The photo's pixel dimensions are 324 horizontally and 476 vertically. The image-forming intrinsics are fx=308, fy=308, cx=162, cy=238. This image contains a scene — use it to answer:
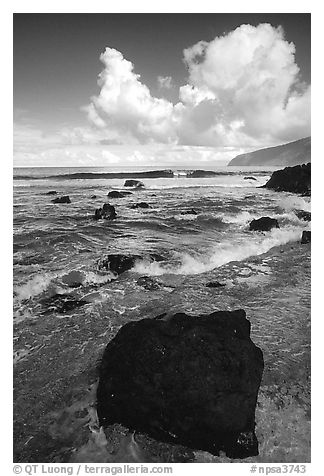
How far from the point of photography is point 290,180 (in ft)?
43.1

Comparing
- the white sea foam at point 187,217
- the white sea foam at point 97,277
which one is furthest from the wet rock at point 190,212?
the white sea foam at point 97,277

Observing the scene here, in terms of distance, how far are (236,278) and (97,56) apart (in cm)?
445

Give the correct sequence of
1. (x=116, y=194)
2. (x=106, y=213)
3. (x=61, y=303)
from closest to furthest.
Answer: (x=61, y=303), (x=106, y=213), (x=116, y=194)

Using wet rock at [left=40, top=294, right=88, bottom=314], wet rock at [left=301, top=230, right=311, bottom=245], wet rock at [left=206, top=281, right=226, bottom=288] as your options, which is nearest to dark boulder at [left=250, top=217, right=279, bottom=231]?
wet rock at [left=301, top=230, right=311, bottom=245]

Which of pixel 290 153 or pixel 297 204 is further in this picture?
pixel 297 204

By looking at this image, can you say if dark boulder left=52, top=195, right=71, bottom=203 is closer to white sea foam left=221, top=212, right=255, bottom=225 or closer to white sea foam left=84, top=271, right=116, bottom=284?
white sea foam left=84, top=271, right=116, bottom=284

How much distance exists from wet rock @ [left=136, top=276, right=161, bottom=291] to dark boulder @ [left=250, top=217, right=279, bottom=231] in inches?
142

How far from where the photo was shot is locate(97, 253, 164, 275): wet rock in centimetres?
576

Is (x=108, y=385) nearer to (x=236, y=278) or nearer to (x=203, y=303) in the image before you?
(x=203, y=303)

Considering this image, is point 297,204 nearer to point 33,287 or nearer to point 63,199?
point 63,199

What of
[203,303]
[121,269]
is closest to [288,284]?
[203,303]

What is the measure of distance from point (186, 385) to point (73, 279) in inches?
125

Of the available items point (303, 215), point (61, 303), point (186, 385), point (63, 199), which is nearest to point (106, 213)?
point (63, 199)

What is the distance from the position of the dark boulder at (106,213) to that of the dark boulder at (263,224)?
11.8ft
